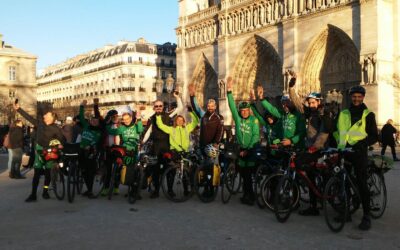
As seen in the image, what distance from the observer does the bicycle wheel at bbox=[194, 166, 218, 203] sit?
8297 mm

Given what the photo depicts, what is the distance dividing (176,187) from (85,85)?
220 feet

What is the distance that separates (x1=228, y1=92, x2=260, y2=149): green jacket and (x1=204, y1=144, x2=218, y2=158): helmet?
0.47 m

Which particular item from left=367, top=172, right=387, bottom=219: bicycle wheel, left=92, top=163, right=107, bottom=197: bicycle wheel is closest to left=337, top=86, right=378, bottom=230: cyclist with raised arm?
left=367, top=172, right=387, bottom=219: bicycle wheel

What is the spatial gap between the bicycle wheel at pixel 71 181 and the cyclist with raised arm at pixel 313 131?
13.7ft

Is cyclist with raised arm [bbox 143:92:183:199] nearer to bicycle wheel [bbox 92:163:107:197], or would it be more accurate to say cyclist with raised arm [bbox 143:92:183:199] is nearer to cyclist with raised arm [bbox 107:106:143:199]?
cyclist with raised arm [bbox 107:106:143:199]

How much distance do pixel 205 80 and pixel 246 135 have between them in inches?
1303

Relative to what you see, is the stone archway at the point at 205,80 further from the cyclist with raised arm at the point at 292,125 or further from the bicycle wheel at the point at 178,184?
the cyclist with raised arm at the point at 292,125

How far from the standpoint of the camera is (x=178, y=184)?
8500 mm

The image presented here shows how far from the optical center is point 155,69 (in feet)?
210

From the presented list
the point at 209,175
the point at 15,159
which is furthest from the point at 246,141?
the point at 15,159

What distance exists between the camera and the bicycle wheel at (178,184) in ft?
27.5

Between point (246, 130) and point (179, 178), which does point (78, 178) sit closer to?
point (179, 178)

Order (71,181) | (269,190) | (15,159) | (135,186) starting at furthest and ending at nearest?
(15,159), (71,181), (135,186), (269,190)

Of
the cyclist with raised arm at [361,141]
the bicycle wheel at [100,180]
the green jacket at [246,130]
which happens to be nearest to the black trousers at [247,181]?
the green jacket at [246,130]
